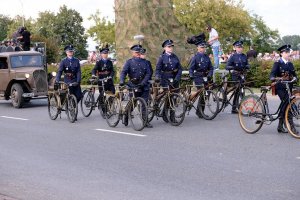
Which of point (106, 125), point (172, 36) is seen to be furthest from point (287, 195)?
point (172, 36)

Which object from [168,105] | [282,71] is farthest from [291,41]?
[282,71]

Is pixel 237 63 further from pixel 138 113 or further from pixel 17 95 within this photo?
pixel 17 95

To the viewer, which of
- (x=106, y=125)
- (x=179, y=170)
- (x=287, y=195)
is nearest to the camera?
(x=287, y=195)

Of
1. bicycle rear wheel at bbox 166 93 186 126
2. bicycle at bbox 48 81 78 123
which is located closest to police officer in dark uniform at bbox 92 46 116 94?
bicycle at bbox 48 81 78 123

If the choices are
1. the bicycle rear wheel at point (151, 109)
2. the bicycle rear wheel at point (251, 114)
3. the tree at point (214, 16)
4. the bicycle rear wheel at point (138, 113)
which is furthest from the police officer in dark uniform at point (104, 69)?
the tree at point (214, 16)

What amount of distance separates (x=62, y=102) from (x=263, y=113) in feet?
20.4

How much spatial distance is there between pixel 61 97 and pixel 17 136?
9.96ft

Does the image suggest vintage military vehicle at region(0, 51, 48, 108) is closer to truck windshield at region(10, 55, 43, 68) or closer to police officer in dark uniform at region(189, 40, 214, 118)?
truck windshield at region(10, 55, 43, 68)

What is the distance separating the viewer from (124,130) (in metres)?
14.5

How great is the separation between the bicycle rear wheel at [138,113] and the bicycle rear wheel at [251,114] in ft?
6.65

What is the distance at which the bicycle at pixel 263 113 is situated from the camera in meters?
12.1

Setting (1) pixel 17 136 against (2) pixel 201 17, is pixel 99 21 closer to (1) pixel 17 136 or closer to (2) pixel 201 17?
(2) pixel 201 17

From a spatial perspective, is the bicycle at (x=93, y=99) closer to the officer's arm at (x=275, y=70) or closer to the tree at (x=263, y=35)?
the officer's arm at (x=275, y=70)

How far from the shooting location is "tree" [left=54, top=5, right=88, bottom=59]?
302 ft
